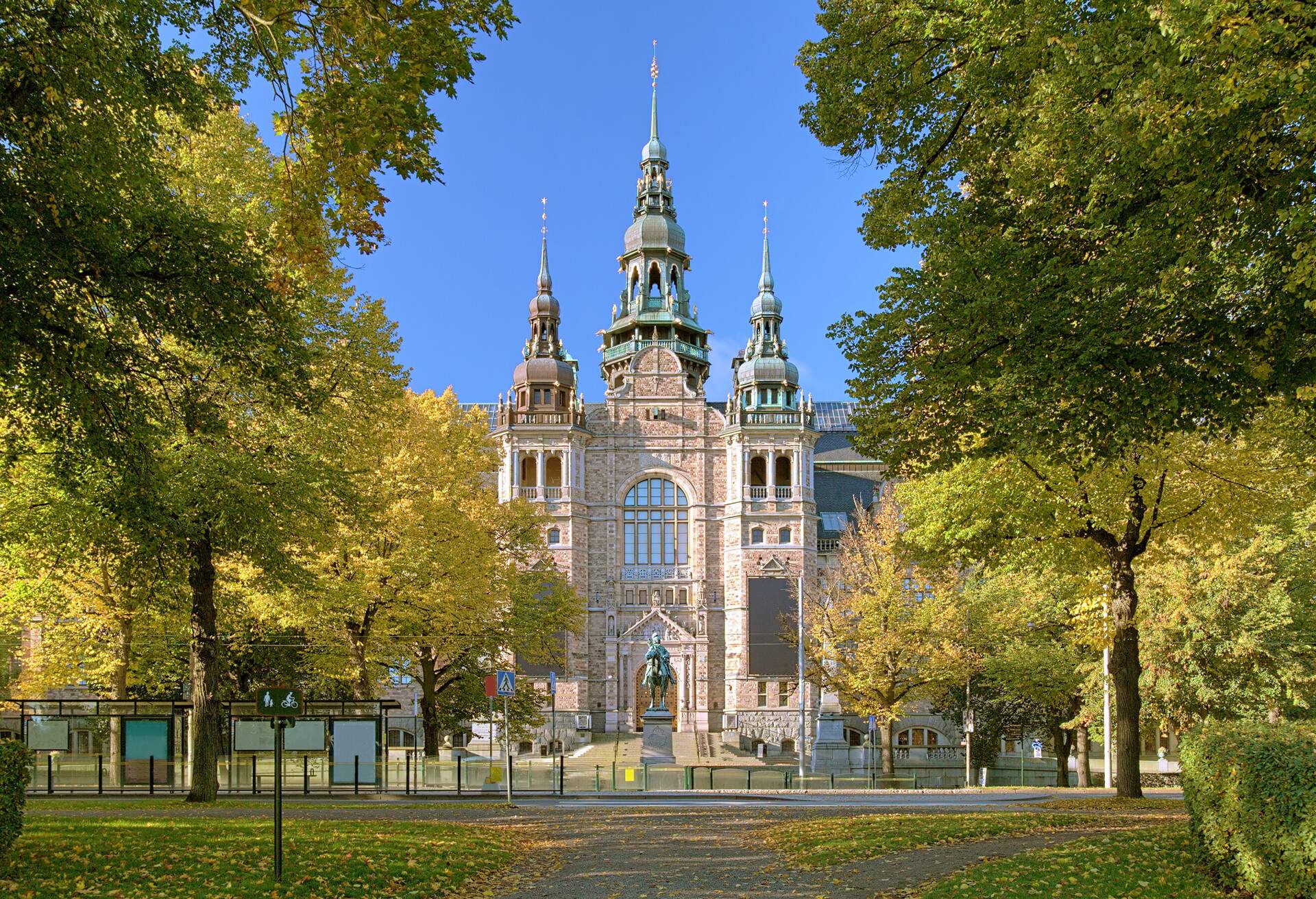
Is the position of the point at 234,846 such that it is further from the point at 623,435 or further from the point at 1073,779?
the point at 623,435

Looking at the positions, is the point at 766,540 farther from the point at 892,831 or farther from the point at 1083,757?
the point at 892,831

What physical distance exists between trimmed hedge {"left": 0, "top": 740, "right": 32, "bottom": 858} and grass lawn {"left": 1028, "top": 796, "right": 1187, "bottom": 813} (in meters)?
13.9

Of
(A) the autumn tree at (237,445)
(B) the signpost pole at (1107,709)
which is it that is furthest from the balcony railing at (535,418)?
(A) the autumn tree at (237,445)

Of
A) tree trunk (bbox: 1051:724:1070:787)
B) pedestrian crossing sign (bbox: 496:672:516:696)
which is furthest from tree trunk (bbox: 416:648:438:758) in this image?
tree trunk (bbox: 1051:724:1070:787)

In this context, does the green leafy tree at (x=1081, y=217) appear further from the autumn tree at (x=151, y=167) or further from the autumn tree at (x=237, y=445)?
the autumn tree at (x=237, y=445)

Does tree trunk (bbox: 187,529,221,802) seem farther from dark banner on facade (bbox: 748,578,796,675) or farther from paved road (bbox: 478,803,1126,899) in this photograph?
dark banner on facade (bbox: 748,578,796,675)

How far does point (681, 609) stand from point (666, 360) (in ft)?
41.5

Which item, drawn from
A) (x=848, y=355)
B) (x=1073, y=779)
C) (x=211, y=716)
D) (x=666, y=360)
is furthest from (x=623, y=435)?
(x=848, y=355)

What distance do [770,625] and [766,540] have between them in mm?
4172

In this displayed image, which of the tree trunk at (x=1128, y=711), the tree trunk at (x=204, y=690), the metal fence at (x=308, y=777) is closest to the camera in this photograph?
the tree trunk at (x=1128, y=711)

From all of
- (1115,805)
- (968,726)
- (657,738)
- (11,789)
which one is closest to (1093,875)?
(1115,805)

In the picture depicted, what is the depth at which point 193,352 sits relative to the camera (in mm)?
17609

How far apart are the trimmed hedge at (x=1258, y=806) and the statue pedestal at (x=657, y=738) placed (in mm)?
28364

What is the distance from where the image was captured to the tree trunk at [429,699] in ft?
98.2
